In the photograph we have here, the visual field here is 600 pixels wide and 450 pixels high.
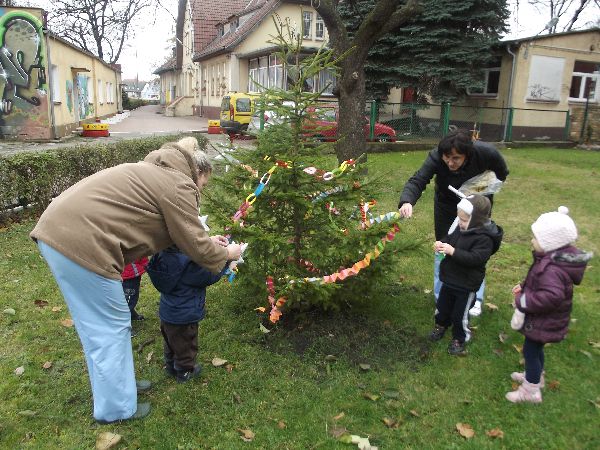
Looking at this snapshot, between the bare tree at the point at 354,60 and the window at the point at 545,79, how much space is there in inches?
514

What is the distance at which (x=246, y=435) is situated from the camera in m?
3.15

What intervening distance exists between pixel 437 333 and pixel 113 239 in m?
2.74

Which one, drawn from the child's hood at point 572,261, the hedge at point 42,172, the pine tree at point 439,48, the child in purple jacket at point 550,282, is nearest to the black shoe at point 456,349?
the child in purple jacket at point 550,282

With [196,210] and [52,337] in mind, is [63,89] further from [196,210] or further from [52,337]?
[196,210]

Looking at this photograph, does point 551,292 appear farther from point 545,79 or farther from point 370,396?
point 545,79

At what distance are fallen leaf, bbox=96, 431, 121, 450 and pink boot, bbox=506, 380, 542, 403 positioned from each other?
2548mm

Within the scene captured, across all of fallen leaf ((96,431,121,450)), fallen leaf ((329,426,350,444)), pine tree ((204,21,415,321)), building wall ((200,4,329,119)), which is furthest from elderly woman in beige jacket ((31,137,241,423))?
building wall ((200,4,329,119))

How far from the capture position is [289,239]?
418 cm

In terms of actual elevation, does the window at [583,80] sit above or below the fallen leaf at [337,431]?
above

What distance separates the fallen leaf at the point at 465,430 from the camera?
314 cm

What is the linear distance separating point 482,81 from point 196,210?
20.2 metres

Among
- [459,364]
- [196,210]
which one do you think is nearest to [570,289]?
[459,364]

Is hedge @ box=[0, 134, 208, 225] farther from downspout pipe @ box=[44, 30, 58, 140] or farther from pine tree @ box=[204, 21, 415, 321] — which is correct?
downspout pipe @ box=[44, 30, 58, 140]

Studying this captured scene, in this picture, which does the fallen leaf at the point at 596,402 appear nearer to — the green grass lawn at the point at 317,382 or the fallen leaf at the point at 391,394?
the green grass lawn at the point at 317,382
